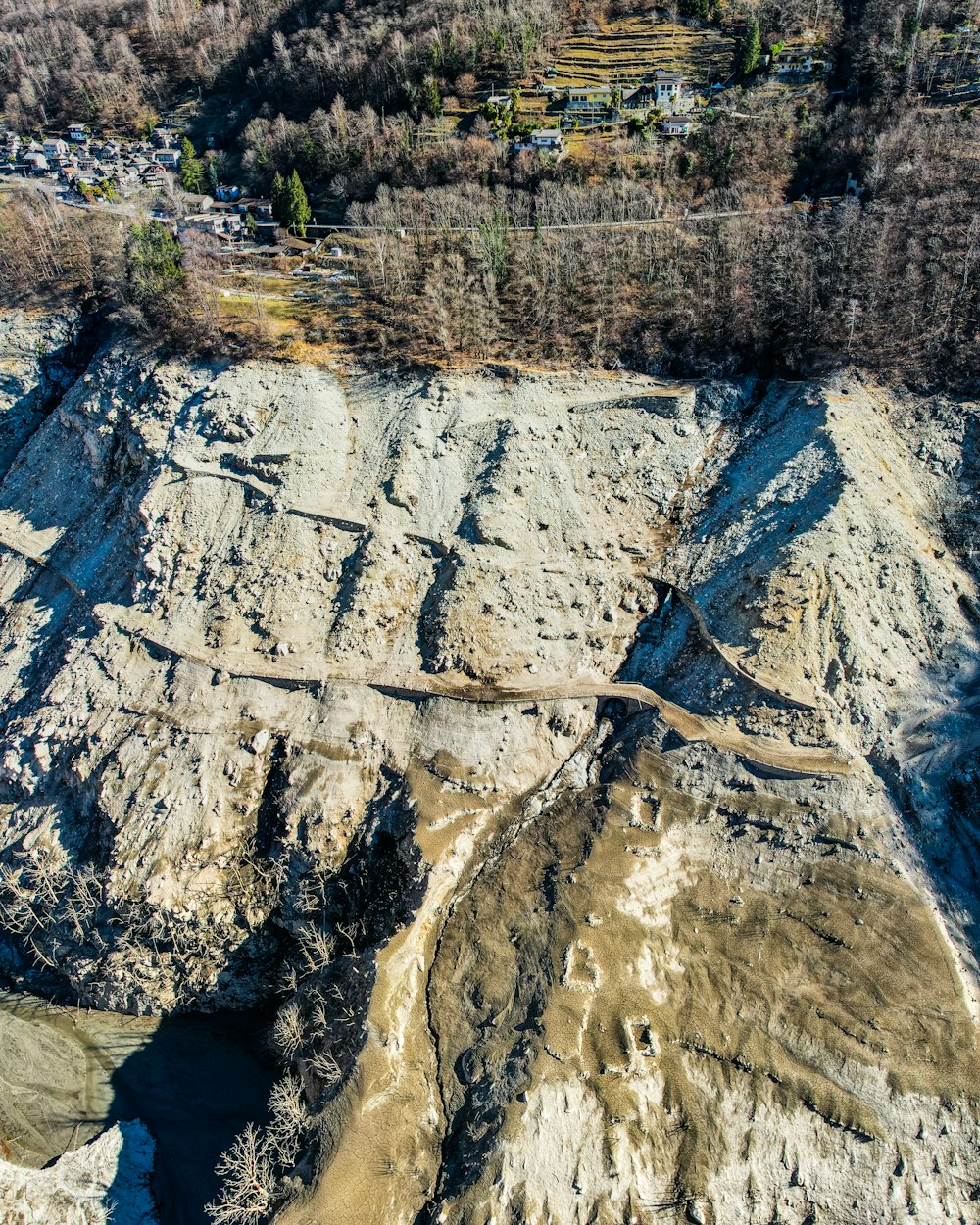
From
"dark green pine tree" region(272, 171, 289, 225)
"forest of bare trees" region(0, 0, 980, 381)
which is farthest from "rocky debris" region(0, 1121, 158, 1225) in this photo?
"dark green pine tree" region(272, 171, 289, 225)

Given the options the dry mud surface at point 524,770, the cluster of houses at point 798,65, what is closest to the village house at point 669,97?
the cluster of houses at point 798,65

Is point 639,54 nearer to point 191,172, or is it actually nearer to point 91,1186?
point 191,172

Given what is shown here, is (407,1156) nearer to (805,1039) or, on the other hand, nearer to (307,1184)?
(307,1184)

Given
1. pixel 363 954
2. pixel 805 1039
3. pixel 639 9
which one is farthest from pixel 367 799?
pixel 639 9

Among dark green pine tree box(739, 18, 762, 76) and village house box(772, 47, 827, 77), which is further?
village house box(772, 47, 827, 77)

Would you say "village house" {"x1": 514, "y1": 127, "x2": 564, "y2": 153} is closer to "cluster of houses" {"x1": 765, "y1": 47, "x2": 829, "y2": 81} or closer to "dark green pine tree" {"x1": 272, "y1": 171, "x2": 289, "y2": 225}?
"dark green pine tree" {"x1": 272, "y1": 171, "x2": 289, "y2": 225}

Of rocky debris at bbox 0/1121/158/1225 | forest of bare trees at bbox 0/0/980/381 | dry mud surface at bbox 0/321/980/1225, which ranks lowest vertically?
rocky debris at bbox 0/1121/158/1225

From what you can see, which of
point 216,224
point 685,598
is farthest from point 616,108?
point 685,598
